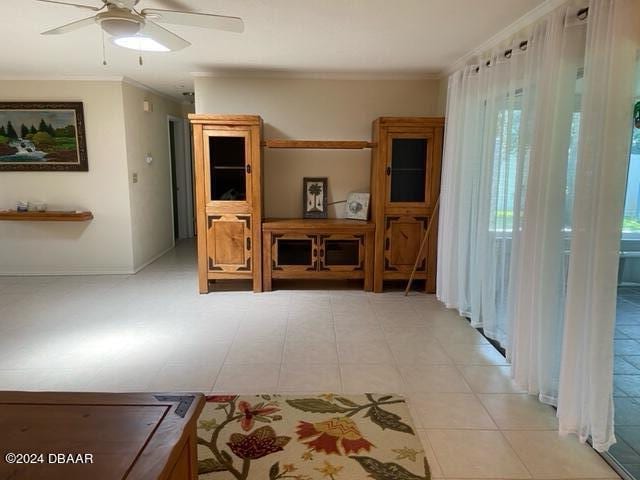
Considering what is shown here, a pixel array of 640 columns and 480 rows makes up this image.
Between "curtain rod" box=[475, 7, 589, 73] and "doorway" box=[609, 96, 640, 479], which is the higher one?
"curtain rod" box=[475, 7, 589, 73]

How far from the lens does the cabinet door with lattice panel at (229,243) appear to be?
4.49 metres

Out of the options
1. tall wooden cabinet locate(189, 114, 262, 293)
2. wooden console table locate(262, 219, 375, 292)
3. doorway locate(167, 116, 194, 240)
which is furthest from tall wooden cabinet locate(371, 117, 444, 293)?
doorway locate(167, 116, 194, 240)

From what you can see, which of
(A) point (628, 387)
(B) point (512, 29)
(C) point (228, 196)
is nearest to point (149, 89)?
(C) point (228, 196)

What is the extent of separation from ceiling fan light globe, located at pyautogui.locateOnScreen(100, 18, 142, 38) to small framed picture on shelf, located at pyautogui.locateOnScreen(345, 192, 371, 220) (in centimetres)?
292

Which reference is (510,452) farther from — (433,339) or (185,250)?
(185,250)

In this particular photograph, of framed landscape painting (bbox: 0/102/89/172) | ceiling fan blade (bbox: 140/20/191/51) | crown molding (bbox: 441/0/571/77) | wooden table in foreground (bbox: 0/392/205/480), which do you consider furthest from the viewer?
framed landscape painting (bbox: 0/102/89/172)

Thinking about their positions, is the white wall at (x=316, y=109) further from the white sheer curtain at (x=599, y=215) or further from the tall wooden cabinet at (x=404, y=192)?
the white sheer curtain at (x=599, y=215)

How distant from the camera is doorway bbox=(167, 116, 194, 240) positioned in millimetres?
7312

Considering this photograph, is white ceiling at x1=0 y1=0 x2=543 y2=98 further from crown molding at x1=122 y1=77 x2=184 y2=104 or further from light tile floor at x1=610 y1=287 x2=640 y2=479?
light tile floor at x1=610 y1=287 x2=640 y2=479

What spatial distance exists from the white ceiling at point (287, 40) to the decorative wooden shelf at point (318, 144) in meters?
0.73

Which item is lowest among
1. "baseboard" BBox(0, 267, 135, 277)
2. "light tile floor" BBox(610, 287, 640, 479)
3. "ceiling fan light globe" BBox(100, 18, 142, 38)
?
"light tile floor" BBox(610, 287, 640, 479)

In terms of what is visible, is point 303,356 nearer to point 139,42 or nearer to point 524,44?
point 139,42

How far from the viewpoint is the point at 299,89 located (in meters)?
4.82

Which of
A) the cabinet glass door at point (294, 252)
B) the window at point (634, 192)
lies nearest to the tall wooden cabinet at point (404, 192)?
the cabinet glass door at point (294, 252)
